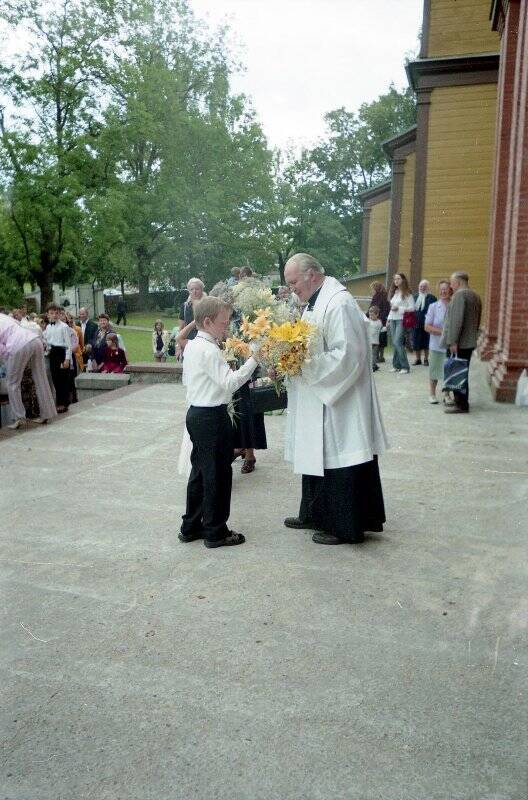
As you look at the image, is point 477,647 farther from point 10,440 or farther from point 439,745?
point 10,440

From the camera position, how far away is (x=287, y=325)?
4.90 meters

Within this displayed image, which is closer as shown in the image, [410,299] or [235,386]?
[235,386]

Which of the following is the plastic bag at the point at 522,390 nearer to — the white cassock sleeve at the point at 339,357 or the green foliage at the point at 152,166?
the white cassock sleeve at the point at 339,357

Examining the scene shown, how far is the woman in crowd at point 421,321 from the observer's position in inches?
587

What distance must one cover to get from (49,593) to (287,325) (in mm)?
2256

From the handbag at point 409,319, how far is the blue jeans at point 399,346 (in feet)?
0.54

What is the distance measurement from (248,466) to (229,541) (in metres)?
2.21

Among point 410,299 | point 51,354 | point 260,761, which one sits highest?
point 410,299

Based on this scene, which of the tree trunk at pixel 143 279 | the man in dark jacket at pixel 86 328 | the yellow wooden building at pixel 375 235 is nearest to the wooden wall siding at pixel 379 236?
the yellow wooden building at pixel 375 235

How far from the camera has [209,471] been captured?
5164 mm

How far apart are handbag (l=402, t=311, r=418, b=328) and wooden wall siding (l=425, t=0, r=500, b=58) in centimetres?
898

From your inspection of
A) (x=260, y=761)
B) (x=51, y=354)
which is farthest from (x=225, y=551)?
(x=51, y=354)

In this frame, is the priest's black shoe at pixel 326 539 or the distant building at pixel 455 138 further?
the distant building at pixel 455 138

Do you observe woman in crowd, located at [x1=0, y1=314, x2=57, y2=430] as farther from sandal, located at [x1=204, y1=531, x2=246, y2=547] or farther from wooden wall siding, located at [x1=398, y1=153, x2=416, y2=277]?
wooden wall siding, located at [x1=398, y1=153, x2=416, y2=277]
